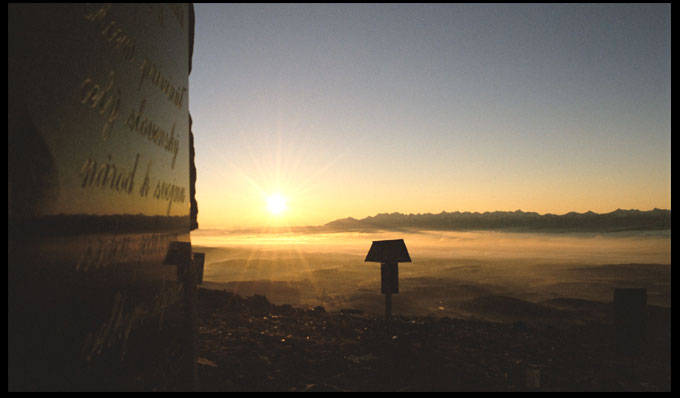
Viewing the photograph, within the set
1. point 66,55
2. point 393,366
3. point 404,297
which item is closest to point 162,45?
point 66,55

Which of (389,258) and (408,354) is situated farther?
(389,258)

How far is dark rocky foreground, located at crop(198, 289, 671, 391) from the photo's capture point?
671 cm

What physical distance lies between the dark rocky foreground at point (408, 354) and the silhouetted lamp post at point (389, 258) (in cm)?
85

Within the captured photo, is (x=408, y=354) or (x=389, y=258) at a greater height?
(x=389, y=258)

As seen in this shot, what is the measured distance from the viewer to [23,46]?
160 centimetres

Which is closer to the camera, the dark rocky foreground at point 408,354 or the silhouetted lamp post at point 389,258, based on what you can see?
the dark rocky foreground at point 408,354

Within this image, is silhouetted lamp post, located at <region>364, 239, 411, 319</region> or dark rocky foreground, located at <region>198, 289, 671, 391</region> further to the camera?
silhouetted lamp post, located at <region>364, 239, 411, 319</region>

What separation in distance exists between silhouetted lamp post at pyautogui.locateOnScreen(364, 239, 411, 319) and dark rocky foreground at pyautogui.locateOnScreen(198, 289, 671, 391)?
0.85 meters

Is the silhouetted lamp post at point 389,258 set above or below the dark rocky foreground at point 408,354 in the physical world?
above

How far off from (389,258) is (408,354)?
2.73 meters

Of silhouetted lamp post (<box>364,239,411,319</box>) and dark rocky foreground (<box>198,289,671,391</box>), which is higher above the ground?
silhouetted lamp post (<box>364,239,411,319</box>)

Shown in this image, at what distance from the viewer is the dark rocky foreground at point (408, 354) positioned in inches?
264

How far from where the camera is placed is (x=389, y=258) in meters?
10.5

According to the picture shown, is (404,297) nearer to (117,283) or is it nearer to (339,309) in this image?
(339,309)
